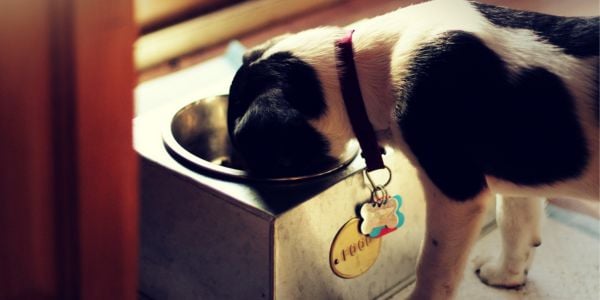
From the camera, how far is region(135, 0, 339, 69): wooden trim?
2.59 m

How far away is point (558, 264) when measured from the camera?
1.80 meters

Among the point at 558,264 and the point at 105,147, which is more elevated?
the point at 105,147

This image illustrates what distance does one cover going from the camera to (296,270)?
146cm

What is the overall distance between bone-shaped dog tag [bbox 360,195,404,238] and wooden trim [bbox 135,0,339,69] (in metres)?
1.22

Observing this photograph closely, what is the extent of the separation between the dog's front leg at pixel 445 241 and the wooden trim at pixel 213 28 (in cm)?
136

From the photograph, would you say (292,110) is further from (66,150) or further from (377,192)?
(66,150)

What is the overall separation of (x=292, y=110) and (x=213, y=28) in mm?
1369

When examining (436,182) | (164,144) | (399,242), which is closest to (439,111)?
(436,182)

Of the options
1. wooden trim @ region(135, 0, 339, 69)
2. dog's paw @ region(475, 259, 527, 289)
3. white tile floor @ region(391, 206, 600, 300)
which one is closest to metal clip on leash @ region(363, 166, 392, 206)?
white tile floor @ region(391, 206, 600, 300)

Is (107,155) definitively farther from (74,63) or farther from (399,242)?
(399,242)

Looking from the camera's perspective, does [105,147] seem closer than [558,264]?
Yes

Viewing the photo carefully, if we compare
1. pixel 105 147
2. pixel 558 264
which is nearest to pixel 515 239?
pixel 558 264

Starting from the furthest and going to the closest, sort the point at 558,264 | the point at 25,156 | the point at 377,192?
1. the point at 558,264
2. the point at 377,192
3. the point at 25,156

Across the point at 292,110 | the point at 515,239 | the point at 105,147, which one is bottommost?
the point at 515,239
